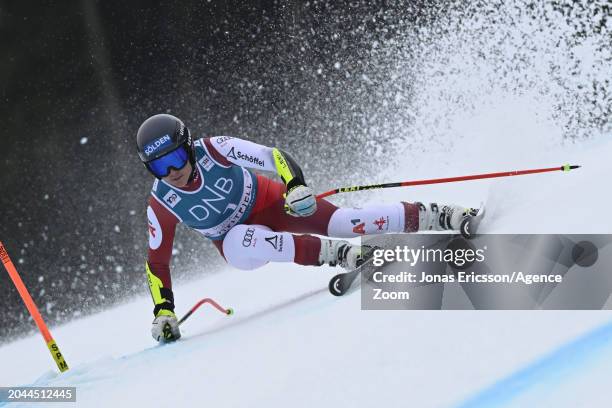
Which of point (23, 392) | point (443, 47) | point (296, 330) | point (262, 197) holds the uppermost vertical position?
point (443, 47)

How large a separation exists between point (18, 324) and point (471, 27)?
13.9 ft

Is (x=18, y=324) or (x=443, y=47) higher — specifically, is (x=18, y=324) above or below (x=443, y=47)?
below

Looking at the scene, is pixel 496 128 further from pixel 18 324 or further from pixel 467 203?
pixel 18 324

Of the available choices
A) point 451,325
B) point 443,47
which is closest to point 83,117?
point 443,47

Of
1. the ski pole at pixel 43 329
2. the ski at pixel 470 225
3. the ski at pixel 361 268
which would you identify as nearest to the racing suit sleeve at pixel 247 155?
the ski at pixel 361 268

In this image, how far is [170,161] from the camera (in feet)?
8.39

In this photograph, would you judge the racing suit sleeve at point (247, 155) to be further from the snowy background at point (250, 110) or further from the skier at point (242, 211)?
the snowy background at point (250, 110)

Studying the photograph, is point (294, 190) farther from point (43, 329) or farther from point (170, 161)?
point (43, 329)

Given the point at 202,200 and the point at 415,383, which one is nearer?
the point at 415,383

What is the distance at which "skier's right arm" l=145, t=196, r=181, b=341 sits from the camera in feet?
9.04

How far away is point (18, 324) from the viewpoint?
216 inches

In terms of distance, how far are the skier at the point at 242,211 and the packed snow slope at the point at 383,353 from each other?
7.6 inches

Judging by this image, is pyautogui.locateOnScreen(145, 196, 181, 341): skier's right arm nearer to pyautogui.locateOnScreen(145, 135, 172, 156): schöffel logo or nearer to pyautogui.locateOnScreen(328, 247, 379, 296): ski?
pyautogui.locateOnScreen(145, 135, 172, 156): schöffel logo

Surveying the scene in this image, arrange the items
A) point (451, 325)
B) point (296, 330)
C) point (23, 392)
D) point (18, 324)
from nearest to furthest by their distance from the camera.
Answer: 1. point (451, 325)
2. point (296, 330)
3. point (23, 392)
4. point (18, 324)
